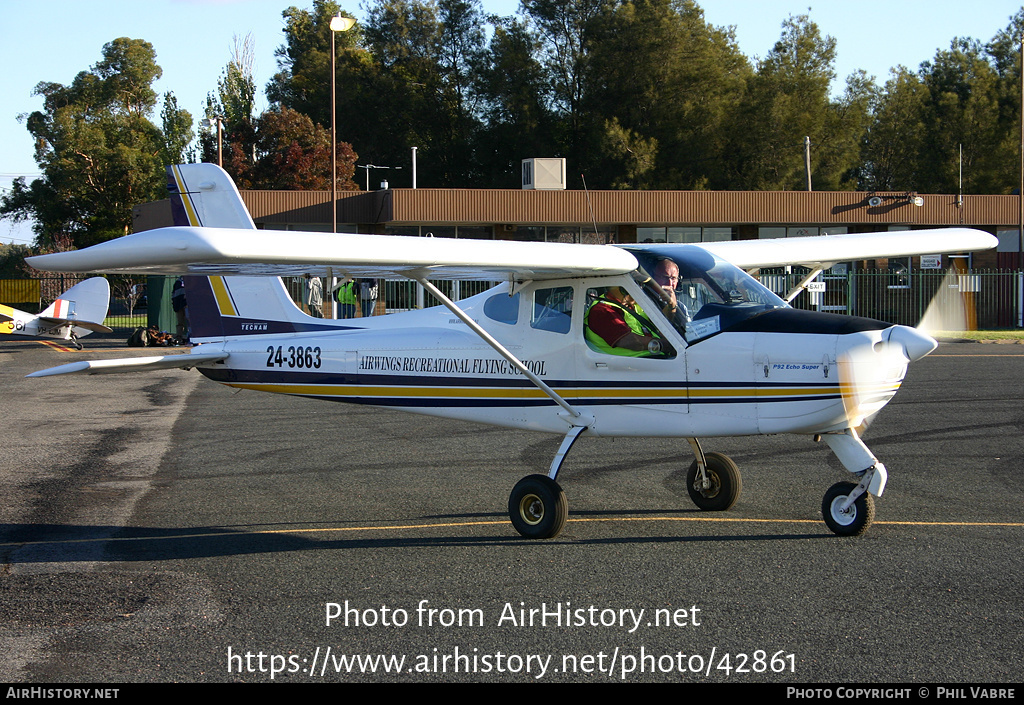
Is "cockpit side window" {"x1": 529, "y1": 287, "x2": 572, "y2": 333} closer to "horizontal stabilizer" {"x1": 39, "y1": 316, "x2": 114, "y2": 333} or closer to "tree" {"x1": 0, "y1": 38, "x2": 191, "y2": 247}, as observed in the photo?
"horizontal stabilizer" {"x1": 39, "y1": 316, "x2": 114, "y2": 333}

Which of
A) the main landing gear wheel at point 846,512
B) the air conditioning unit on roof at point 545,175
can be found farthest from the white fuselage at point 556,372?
the air conditioning unit on roof at point 545,175

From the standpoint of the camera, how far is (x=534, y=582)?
5.96 metres

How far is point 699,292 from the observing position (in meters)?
7.14

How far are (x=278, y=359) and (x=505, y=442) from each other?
11.0 feet

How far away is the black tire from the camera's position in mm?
7852

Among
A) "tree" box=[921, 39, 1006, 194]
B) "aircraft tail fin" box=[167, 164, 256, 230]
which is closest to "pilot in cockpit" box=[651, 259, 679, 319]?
"aircraft tail fin" box=[167, 164, 256, 230]

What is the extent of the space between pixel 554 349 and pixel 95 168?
5314 centimetres

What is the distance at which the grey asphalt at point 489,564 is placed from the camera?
473 cm

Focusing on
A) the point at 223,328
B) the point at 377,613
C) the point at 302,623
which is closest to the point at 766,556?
the point at 377,613

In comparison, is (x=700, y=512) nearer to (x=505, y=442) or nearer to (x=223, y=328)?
(x=505, y=442)

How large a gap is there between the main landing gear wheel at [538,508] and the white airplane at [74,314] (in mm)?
20782

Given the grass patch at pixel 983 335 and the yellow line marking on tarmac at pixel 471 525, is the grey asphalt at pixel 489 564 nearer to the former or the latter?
the yellow line marking on tarmac at pixel 471 525

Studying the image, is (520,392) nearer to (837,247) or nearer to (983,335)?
(837,247)

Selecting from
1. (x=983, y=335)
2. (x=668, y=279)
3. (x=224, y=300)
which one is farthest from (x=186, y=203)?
(x=983, y=335)
